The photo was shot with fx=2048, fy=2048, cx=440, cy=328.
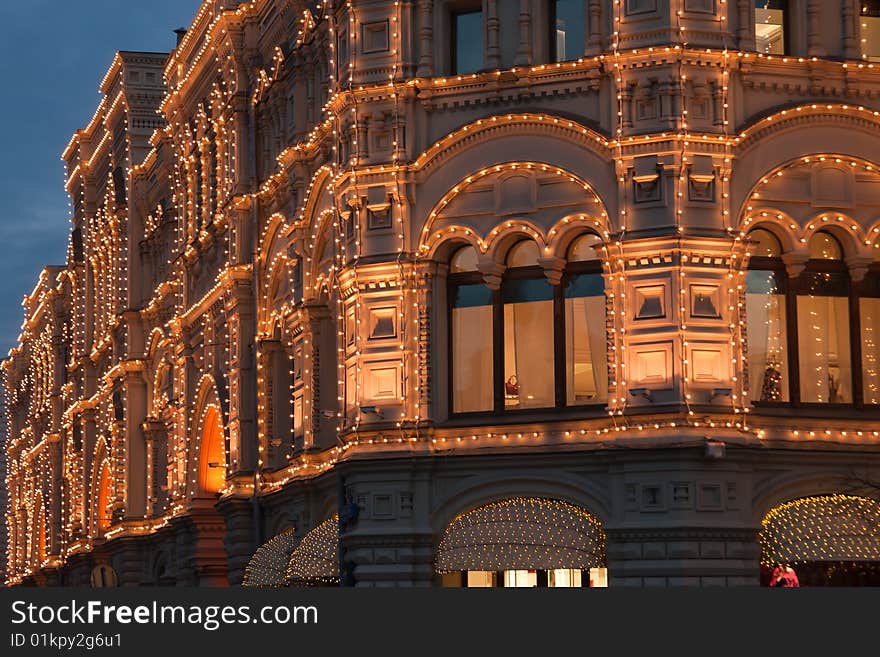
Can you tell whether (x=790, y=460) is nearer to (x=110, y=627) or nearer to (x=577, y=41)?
(x=577, y=41)

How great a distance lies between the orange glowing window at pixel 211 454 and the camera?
195 ft

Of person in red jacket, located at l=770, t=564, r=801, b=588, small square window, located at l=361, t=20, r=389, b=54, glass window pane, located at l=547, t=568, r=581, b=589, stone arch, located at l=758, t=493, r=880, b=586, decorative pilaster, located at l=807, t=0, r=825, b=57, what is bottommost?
person in red jacket, located at l=770, t=564, r=801, b=588

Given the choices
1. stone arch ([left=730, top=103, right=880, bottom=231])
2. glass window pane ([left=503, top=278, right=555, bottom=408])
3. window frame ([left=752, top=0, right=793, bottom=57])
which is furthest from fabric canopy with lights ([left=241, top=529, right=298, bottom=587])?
window frame ([left=752, top=0, right=793, bottom=57])

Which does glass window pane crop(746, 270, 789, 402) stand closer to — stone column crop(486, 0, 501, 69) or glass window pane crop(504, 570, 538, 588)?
glass window pane crop(504, 570, 538, 588)

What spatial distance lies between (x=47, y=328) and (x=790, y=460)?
63521mm

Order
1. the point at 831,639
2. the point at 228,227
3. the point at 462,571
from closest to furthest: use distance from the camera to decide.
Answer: the point at 831,639, the point at 462,571, the point at 228,227

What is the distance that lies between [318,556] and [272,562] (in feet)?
13.7

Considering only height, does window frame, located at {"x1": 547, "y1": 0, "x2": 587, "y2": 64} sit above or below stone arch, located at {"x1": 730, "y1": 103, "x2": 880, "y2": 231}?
above

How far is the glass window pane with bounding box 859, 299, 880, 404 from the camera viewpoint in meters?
41.0

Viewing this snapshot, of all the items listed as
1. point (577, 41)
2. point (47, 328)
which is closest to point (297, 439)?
point (577, 41)

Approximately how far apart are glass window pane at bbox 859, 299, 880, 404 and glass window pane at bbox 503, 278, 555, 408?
626 centimetres

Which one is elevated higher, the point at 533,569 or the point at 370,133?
the point at 370,133

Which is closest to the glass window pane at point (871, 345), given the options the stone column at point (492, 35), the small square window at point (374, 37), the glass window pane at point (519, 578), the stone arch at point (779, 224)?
the stone arch at point (779, 224)

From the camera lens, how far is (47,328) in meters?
97.7
